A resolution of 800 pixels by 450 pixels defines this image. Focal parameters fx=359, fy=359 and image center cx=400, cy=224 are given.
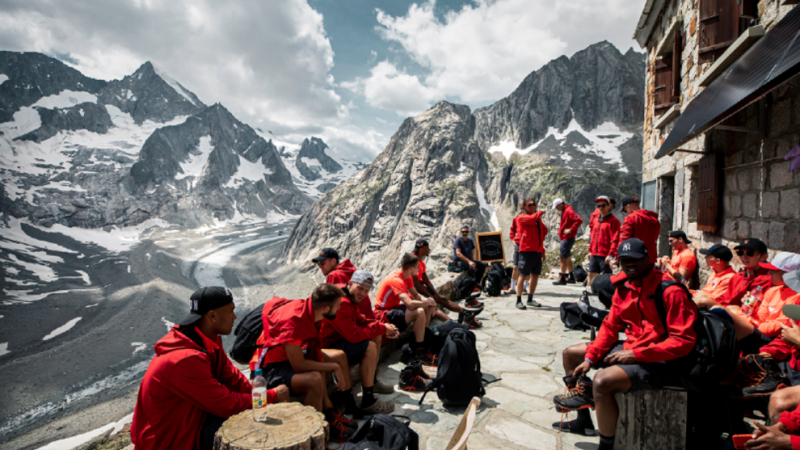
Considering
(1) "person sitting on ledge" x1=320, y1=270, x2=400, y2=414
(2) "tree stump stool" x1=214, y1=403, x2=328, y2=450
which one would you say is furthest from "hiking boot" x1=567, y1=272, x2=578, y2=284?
(2) "tree stump stool" x1=214, y1=403, x2=328, y2=450

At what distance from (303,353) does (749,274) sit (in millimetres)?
5001

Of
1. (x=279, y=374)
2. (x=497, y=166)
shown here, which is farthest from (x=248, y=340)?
(x=497, y=166)

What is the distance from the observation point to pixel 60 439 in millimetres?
24469

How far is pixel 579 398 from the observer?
3016 millimetres

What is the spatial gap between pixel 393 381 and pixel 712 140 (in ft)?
21.7

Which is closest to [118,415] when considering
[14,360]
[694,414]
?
[14,360]

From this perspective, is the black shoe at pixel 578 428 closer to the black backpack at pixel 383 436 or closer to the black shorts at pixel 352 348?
the black backpack at pixel 383 436

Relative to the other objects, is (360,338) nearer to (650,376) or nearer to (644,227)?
(650,376)

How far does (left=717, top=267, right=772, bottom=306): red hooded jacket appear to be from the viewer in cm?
389

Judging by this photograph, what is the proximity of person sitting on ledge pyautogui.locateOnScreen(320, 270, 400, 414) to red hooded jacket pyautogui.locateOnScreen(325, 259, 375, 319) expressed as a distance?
248 millimetres

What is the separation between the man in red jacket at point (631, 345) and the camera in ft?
8.73

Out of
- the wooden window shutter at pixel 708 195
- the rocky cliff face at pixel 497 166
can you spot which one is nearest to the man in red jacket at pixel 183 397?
the wooden window shutter at pixel 708 195

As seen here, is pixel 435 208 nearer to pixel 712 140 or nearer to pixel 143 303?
pixel 143 303

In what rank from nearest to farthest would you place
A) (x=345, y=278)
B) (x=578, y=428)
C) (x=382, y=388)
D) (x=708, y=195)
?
(x=578, y=428) < (x=382, y=388) < (x=345, y=278) < (x=708, y=195)
